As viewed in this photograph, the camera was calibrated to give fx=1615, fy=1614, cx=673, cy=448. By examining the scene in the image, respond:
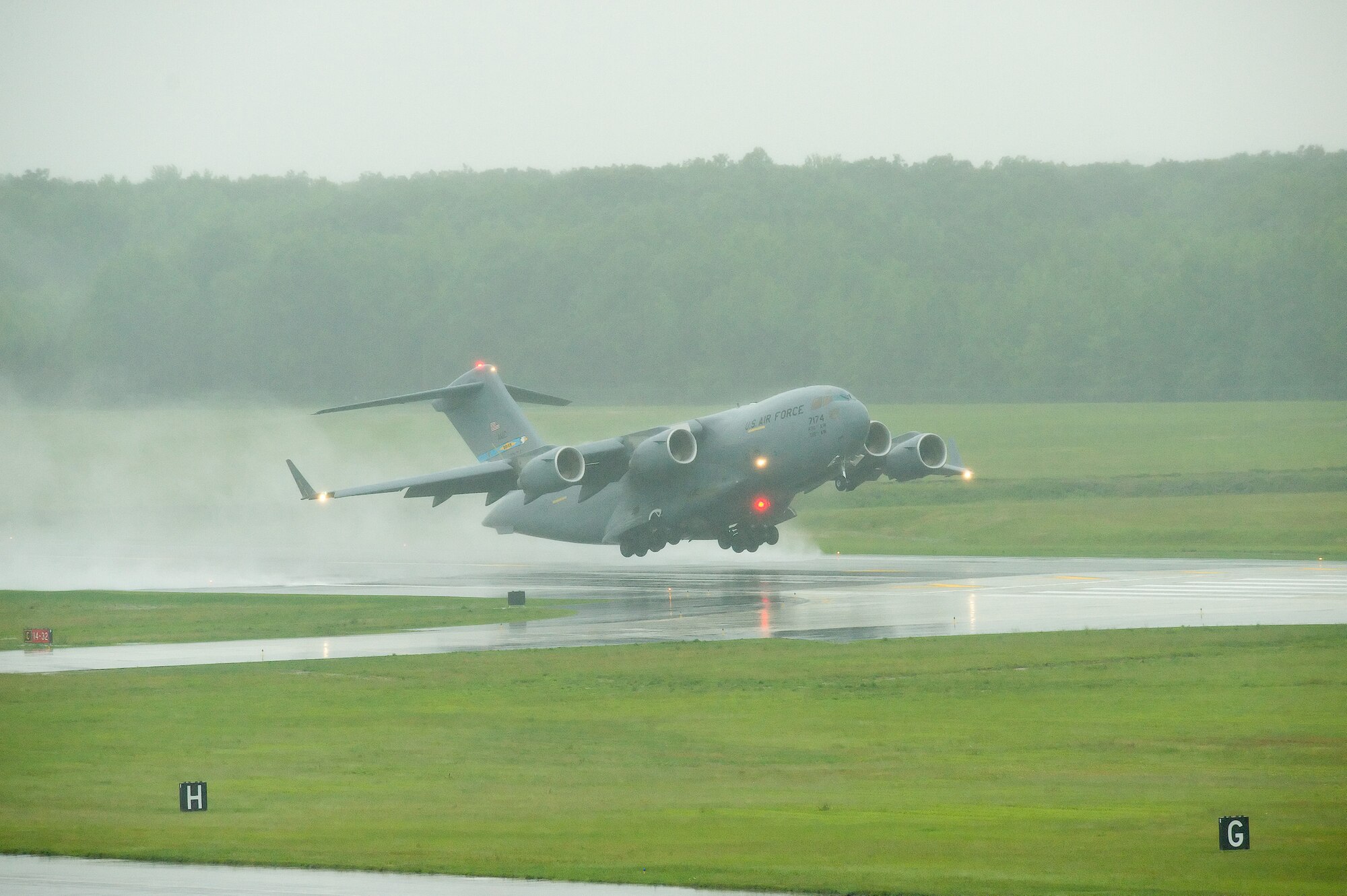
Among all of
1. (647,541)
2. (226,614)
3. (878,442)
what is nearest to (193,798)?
(226,614)

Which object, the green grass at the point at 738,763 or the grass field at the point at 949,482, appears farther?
the grass field at the point at 949,482

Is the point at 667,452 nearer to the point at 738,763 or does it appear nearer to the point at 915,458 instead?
the point at 915,458

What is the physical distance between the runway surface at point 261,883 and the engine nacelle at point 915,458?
3283 cm

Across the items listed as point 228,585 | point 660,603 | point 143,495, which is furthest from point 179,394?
point 660,603

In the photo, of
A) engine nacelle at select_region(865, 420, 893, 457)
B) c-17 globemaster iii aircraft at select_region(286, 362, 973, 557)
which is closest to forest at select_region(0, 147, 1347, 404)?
c-17 globemaster iii aircraft at select_region(286, 362, 973, 557)

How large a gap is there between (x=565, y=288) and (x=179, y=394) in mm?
29677

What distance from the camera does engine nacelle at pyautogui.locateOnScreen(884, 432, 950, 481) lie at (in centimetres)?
4522

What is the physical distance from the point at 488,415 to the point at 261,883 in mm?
37333

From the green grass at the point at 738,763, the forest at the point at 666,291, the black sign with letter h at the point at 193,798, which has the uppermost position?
the forest at the point at 666,291

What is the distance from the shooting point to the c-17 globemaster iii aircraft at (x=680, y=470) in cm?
4284

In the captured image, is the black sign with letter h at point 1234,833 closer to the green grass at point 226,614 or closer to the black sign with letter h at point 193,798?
the black sign with letter h at point 193,798

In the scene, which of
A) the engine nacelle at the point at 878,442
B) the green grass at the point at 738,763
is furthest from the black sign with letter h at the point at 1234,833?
the engine nacelle at the point at 878,442

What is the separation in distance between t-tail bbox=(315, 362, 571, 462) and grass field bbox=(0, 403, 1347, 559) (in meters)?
13.6

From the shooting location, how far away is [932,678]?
24.0 meters
